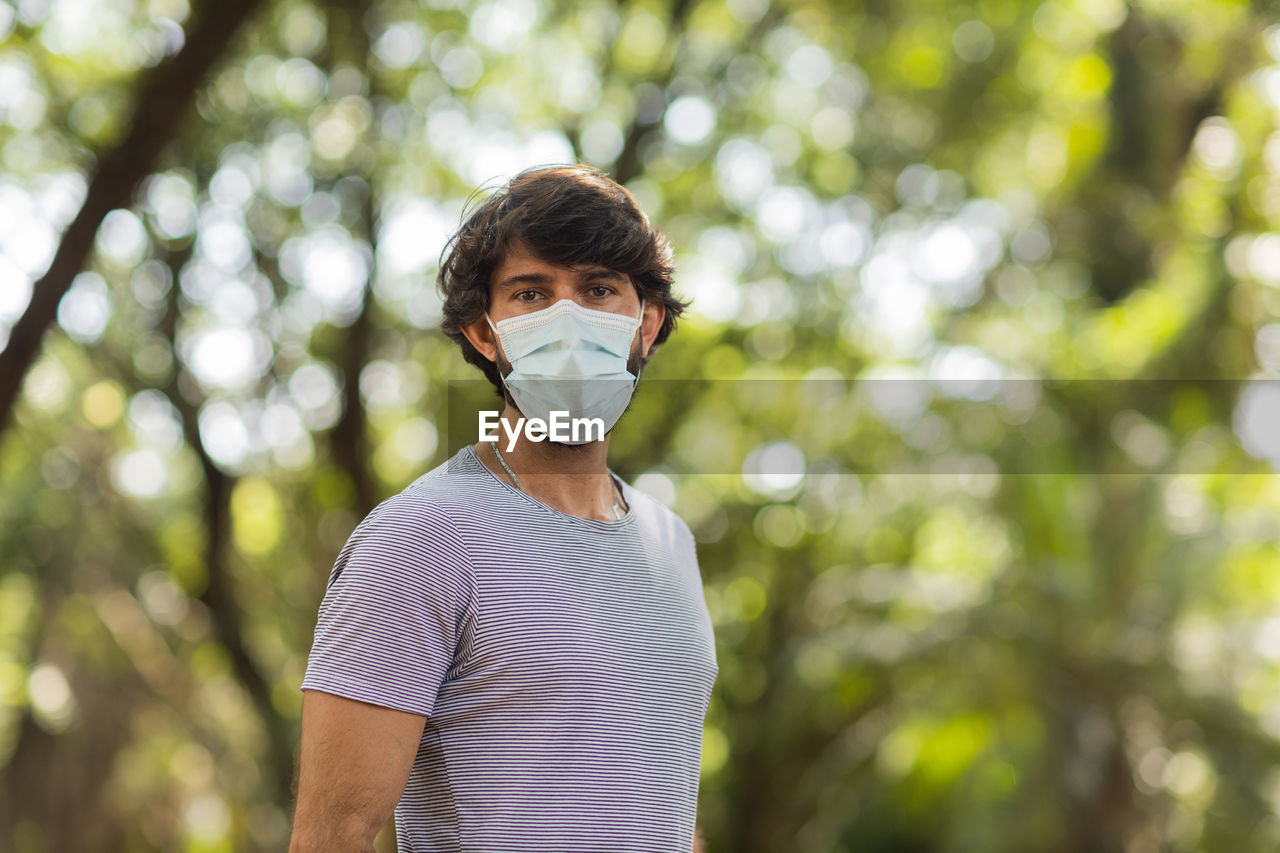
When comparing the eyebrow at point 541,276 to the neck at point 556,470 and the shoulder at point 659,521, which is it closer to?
the neck at point 556,470

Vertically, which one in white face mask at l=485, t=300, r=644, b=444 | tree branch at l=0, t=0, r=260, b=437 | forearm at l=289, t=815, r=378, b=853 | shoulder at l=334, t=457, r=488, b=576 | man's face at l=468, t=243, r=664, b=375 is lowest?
forearm at l=289, t=815, r=378, b=853

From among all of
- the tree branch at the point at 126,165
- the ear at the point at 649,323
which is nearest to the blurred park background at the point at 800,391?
the tree branch at the point at 126,165

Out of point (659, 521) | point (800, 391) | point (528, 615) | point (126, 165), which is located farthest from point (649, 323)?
point (800, 391)

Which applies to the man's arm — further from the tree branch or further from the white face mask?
the tree branch

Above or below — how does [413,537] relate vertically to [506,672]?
above

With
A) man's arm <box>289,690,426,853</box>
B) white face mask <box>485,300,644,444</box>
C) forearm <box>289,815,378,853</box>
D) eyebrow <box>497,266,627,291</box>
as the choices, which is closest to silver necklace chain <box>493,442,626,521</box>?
white face mask <box>485,300,644,444</box>

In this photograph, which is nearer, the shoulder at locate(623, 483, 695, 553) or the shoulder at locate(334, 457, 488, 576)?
the shoulder at locate(334, 457, 488, 576)

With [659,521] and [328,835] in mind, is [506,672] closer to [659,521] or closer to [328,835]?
[328,835]

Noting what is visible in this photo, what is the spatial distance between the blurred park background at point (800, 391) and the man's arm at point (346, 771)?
7.93m

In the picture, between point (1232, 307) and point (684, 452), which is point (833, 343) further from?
point (1232, 307)

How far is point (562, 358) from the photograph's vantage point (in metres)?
2.32

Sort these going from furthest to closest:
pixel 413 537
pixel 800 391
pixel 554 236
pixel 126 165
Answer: pixel 800 391
pixel 126 165
pixel 554 236
pixel 413 537

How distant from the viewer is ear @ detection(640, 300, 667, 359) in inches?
99.5

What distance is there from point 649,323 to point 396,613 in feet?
3.12
